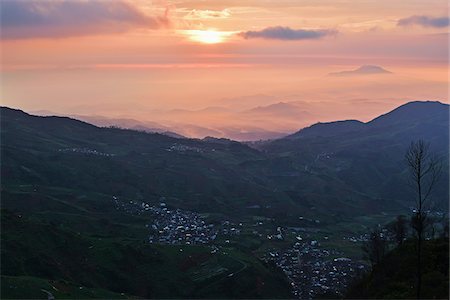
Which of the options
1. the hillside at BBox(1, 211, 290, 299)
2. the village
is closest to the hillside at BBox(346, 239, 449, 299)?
the village

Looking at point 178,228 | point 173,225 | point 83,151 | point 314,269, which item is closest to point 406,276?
point 314,269

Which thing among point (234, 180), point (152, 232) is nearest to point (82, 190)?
point (152, 232)

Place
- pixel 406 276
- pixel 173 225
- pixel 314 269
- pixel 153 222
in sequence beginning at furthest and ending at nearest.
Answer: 1. pixel 153 222
2. pixel 173 225
3. pixel 314 269
4. pixel 406 276

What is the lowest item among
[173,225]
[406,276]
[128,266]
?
[128,266]

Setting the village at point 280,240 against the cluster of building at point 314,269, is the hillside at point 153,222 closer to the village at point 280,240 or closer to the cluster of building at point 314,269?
the village at point 280,240

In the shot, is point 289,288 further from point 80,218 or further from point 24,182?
point 24,182

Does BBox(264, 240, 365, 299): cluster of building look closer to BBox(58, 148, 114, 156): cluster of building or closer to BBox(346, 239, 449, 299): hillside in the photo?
BBox(346, 239, 449, 299): hillside

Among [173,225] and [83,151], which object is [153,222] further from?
[83,151]

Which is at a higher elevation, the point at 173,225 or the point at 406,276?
the point at 406,276

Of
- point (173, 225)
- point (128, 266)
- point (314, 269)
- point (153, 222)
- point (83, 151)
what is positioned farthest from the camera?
point (83, 151)
